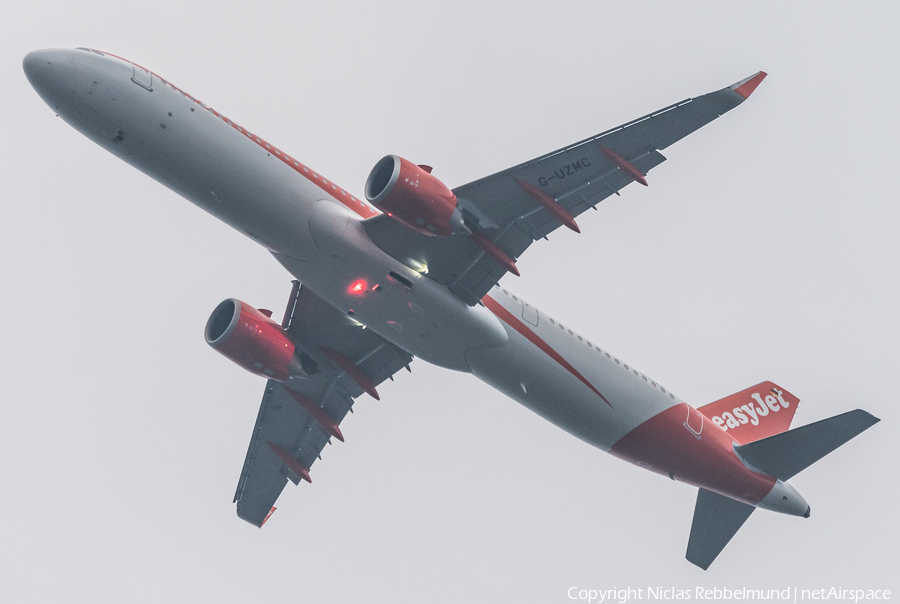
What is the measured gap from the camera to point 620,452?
3481cm

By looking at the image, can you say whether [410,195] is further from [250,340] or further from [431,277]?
[250,340]

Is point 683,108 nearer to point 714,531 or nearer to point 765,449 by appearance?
point 765,449

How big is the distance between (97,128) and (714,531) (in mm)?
26763

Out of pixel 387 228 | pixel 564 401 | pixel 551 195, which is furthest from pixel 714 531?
pixel 387 228

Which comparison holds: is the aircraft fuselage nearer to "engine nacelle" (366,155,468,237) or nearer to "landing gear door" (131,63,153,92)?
"landing gear door" (131,63,153,92)

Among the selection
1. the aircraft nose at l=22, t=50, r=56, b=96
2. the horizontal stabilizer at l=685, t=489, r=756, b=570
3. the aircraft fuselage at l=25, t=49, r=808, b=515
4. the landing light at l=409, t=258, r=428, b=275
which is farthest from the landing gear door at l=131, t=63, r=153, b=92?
the horizontal stabilizer at l=685, t=489, r=756, b=570

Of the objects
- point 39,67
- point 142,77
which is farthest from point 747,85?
point 39,67

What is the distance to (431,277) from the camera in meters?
31.1

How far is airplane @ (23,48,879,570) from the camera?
2811 centimetres

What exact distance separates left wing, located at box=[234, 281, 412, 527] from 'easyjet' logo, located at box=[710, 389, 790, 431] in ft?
41.8

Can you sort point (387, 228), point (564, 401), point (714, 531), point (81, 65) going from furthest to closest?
1. point (714, 531)
2. point (564, 401)
3. point (387, 228)
4. point (81, 65)

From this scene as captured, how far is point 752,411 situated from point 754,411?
96mm

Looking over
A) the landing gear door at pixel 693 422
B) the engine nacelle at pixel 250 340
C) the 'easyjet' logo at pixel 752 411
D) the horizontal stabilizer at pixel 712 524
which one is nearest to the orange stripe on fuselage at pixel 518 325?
the landing gear door at pixel 693 422

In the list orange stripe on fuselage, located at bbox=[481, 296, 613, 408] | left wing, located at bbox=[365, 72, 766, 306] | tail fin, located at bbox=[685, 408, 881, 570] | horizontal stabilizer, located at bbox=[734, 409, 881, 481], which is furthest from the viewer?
tail fin, located at bbox=[685, 408, 881, 570]
